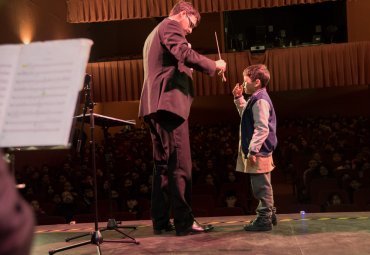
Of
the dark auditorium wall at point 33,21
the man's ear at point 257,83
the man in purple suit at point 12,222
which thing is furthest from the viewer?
the dark auditorium wall at point 33,21

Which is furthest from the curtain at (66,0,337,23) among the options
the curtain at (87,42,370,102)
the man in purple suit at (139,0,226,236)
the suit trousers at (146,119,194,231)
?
the suit trousers at (146,119,194,231)

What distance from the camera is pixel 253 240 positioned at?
2574 millimetres

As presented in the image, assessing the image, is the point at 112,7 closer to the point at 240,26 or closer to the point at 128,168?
the point at 128,168

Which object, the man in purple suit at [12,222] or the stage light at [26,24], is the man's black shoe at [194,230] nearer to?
the man in purple suit at [12,222]

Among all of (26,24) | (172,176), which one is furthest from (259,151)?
(26,24)

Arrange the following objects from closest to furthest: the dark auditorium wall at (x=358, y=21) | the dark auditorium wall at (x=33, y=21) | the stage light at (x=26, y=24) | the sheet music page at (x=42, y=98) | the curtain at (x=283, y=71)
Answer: the sheet music page at (x=42, y=98) → the dark auditorium wall at (x=33, y=21) → the stage light at (x=26, y=24) → the curtain at (x=283, y=71) → the dark auditorium wall at (x=358, y=21)

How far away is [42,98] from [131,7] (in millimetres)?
6634

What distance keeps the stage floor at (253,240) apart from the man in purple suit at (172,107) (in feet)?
0.59

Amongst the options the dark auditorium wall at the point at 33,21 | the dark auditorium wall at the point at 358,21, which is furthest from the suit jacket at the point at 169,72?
the dark auditorium wall at the point at 358,21

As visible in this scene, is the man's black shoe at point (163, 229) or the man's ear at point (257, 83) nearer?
the man's black shoe at point (163, 229)

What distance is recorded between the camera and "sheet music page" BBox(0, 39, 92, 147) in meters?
1.46

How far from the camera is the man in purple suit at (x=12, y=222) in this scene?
2.24 ft

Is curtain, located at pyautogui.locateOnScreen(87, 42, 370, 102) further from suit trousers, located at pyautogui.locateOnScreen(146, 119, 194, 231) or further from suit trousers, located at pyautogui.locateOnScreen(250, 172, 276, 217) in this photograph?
suit trousers, located at pyautogui.locateOnScreen(146, 119, 194, 231)

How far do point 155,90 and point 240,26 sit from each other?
1154cm
